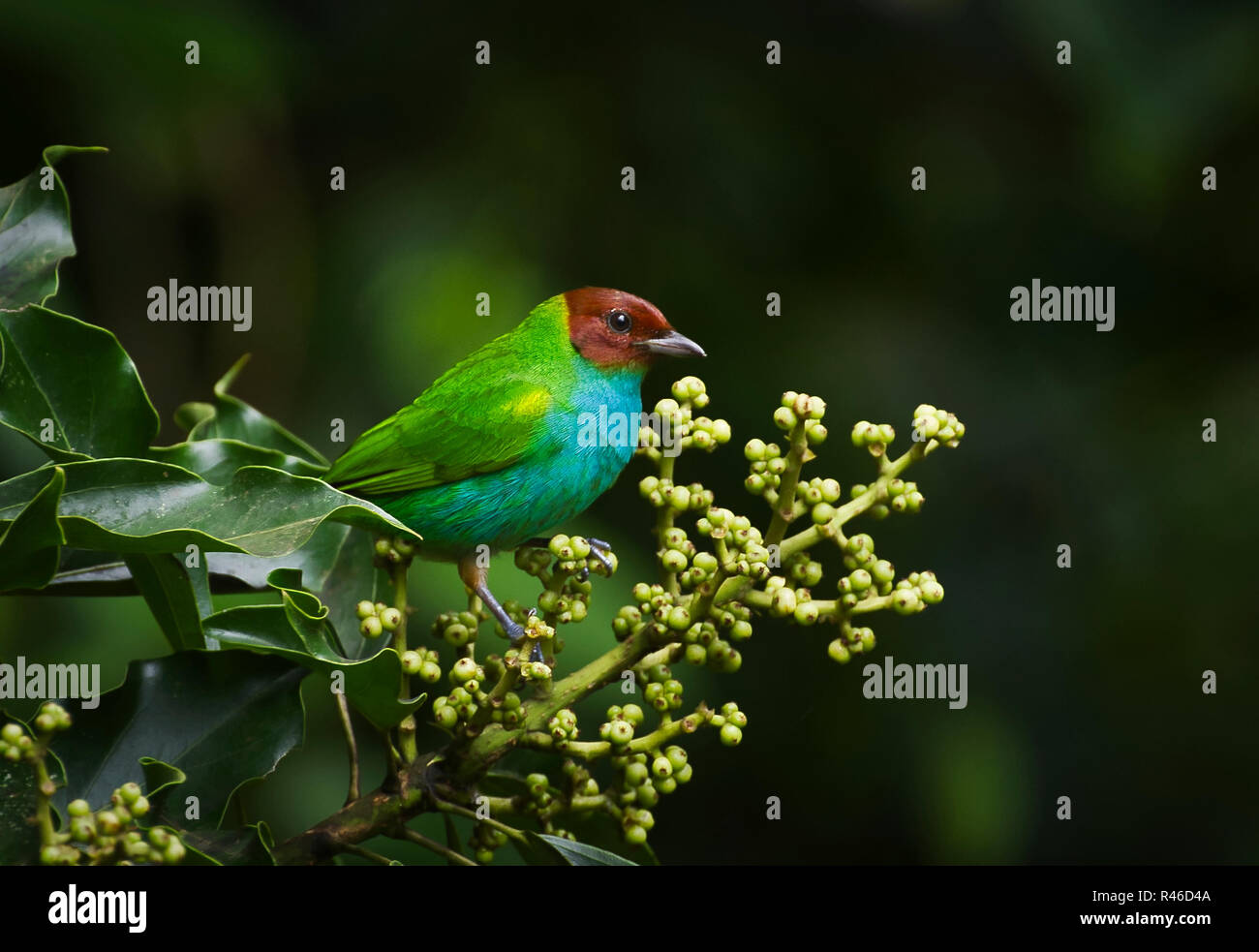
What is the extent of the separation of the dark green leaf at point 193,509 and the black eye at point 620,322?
123 centimetres

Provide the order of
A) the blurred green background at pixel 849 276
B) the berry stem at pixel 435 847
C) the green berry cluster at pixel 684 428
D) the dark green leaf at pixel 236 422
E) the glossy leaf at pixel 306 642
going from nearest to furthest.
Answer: the glossy leaf at pixel 306 642 < the berry stem at pixel 435 847 < the green berry cluster at pixel 684 428 < the dark green leaf at pixel 236 422 < the blurred green background at pixel 849 276

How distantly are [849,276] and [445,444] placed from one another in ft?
Result: 8.70

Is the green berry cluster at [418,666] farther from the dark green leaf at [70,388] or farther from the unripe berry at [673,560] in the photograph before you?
the dark green leaf at [70,388]

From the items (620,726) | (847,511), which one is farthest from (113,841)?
(847,511)

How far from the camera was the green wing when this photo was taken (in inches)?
114

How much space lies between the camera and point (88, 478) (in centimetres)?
192

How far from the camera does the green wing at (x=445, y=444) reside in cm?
290

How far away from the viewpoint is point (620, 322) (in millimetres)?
3072

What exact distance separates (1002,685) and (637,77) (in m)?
2.73

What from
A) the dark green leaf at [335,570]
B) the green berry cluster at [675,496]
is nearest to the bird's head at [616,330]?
the dark green leaf at [335,570]

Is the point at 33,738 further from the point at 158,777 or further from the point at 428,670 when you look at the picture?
the point at 428,670

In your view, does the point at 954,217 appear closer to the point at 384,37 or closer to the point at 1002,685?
the point at 1002,685

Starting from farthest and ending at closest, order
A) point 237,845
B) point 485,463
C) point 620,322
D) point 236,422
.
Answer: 1. point 620,322
2. point 485,463
3. point 236,422
4. point 237,845

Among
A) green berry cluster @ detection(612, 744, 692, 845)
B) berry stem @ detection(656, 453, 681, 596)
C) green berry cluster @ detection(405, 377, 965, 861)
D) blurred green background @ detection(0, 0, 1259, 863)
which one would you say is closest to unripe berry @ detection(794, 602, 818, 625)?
green berry cluster @ detection(405, 377, 965, 861)
